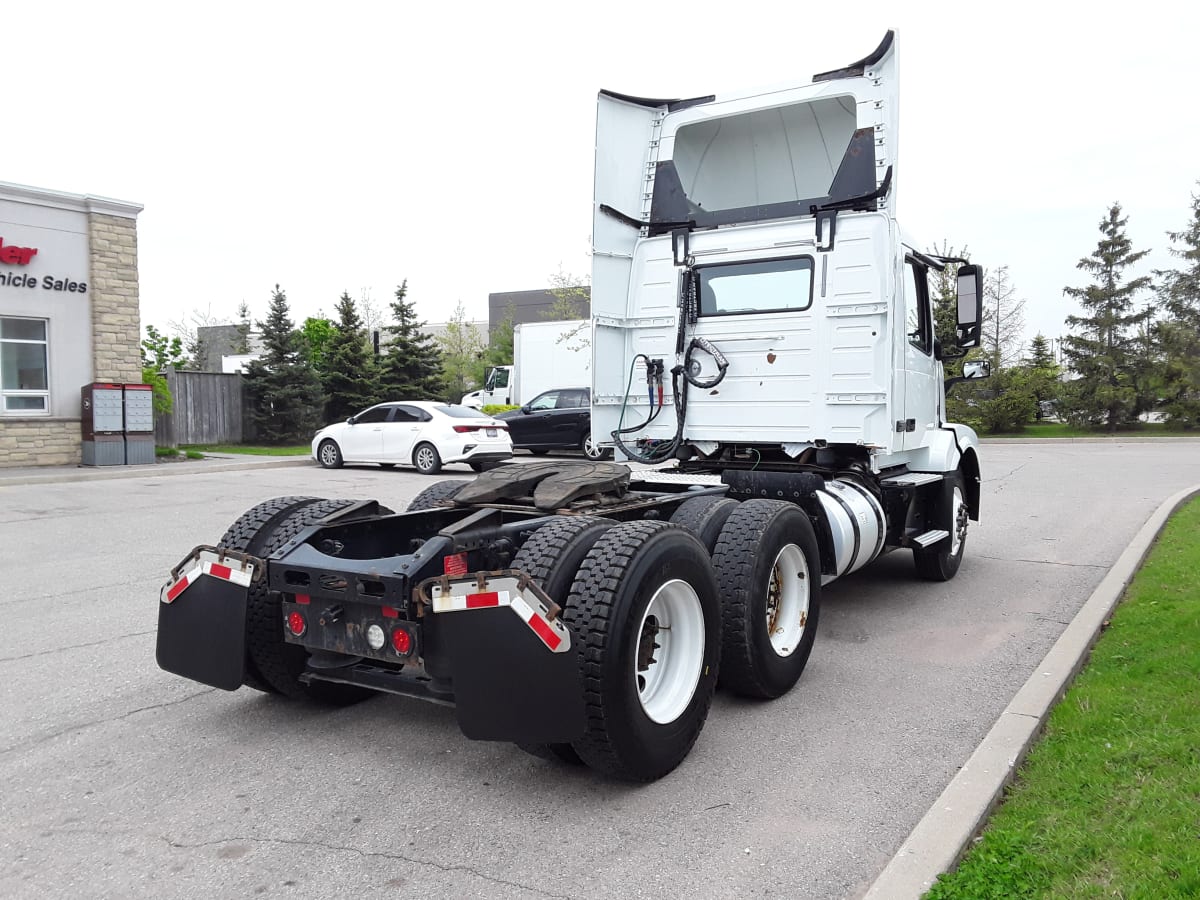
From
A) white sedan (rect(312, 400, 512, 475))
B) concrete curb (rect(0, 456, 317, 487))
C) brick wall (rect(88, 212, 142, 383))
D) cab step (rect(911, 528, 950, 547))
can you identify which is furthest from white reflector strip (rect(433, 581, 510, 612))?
brick wall (rect(88, 212, 142, 383))

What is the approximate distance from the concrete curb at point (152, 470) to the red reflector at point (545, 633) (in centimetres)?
1529

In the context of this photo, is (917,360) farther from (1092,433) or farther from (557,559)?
(1092,433)

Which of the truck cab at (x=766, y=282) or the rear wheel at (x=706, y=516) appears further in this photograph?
the truck cab at (x=766, y=282)

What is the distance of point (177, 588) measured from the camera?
4.09 meters

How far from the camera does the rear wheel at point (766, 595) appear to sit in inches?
177

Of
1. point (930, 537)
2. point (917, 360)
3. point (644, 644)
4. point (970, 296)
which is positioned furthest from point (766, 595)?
point (970, 296)

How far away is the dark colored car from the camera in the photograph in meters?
20.5

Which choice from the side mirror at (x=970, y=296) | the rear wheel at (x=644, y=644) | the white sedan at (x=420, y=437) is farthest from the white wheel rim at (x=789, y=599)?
the white sedan at (x=420, y=437)

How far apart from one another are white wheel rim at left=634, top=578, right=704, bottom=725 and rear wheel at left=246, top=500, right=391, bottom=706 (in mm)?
1644

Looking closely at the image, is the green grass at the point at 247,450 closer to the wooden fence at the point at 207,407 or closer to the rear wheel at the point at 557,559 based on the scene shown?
the wooden fence at the point at 207,407

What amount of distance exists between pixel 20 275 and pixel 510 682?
60.9 ft

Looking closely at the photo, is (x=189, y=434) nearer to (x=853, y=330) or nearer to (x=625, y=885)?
(x=853, y=330)

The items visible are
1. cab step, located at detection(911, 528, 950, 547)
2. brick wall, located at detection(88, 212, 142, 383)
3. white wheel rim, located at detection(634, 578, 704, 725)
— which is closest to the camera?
white wheel rim, located at detection(634, 578, 704, 725)

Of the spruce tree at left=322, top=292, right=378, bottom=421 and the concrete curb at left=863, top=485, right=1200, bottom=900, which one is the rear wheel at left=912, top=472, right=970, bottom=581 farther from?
the spruce tree at left=322, top=292, right=378, bottom=421
